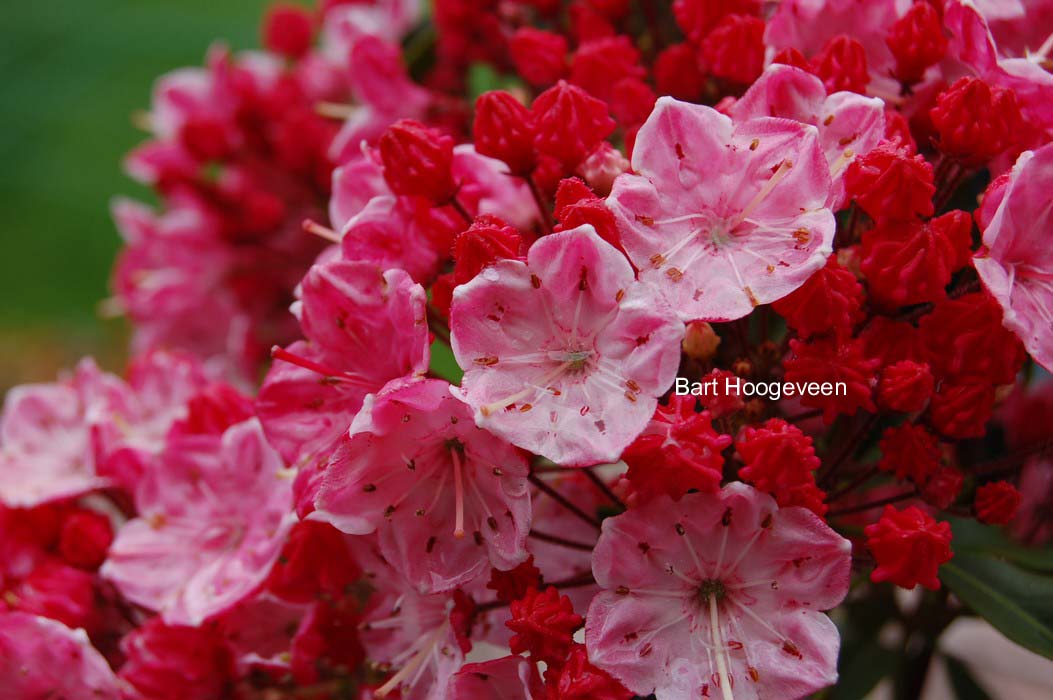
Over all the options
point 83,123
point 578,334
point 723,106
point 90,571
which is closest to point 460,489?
point 578,334

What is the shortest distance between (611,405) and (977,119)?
0.41 m

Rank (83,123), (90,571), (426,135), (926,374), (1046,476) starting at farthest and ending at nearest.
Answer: (83,123) < (1046,476) < (90,571) < (426,135) < (926,374)

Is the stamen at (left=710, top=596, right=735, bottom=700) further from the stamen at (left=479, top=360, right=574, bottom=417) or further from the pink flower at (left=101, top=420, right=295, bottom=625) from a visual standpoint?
the pink flower at (left=101, top=420, right=295, bottom=625)

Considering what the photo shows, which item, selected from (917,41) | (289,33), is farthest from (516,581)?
(289,33)

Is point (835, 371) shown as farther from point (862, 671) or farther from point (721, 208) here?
point (862, 671)

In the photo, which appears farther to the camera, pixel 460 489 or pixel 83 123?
pixel 83 123

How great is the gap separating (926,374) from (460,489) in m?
0.39

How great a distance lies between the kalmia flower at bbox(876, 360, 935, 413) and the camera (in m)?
0.85

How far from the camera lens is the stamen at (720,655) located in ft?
2.68

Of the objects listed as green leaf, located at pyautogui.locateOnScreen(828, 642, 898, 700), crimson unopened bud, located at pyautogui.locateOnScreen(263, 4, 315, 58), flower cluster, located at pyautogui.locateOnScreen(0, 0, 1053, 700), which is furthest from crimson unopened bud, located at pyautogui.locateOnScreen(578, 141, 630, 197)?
crimson unopened bud, located at pyautogui.locateOnScreen(263, 4, 315, 58)

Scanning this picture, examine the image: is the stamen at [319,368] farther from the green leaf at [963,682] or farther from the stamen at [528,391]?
the green leaf at [963,682]

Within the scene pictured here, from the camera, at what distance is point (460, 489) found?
34.5 inches

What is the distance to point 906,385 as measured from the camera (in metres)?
0.85

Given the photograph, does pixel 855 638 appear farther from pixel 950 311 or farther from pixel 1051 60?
pixel 1051 60
